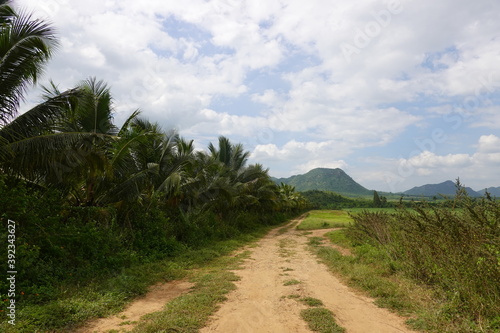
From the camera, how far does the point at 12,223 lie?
5340 millimetres

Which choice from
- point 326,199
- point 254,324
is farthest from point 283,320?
point 326,199

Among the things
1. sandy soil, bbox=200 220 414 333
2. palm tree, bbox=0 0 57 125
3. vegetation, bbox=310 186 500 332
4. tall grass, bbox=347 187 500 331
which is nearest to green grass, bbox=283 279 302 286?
sandy soil, bbox=200 220 414 333

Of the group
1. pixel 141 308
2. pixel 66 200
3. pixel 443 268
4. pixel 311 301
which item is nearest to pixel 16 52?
pixel 66 200

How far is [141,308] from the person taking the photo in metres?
4.88

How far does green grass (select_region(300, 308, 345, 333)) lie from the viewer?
3.94 meters

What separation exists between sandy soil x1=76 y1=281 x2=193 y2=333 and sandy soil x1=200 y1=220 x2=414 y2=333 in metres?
1.15

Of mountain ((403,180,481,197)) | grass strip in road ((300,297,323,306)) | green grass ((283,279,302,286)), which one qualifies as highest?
mountain ((403,180,481,197))

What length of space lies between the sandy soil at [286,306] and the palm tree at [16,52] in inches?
233

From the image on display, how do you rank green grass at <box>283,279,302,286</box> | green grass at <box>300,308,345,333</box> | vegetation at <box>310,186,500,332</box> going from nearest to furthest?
A: green grass at <box>300,308,345,333</box> → vegetation at <box>310,186,500,332</box> → green grass at <box>283,279,302,286</box>

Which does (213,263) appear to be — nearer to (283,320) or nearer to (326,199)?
(283,320)

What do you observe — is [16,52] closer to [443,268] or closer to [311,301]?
[311,301]

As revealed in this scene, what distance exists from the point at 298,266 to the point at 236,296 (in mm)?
3486

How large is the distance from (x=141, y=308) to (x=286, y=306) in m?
2.51

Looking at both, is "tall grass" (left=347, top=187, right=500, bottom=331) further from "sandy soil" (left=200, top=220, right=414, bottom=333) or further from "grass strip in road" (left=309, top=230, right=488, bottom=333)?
"sandy soil" (left=200, top=220, right=414, bottom=333)
